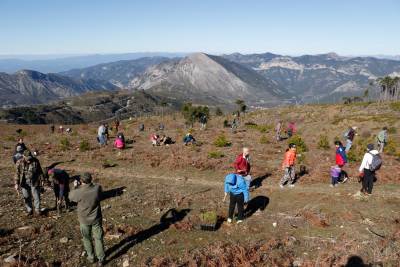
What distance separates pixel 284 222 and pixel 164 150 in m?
19.5

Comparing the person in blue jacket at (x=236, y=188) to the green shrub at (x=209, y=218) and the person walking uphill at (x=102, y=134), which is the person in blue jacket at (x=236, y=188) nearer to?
the green shrub at (x=209, y=218)

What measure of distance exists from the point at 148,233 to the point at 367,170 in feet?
33.0

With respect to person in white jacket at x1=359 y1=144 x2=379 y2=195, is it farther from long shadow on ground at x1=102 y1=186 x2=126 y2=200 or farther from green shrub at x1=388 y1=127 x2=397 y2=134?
green shrub at x1=388 y1=127 x2=397 y2=134

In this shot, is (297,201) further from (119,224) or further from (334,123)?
(334,123)

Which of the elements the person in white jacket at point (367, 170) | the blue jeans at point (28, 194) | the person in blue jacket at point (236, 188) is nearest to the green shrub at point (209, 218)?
the person in blue jacket at point (236, 188)

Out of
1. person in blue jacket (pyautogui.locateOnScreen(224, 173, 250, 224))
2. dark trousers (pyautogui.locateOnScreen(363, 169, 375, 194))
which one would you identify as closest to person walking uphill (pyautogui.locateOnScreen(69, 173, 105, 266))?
person in blue jacket (pyautogui.locateOnScreen(224, 173, 250, 224))

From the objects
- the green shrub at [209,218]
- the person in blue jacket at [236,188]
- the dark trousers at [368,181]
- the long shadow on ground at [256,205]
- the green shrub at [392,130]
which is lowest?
the green shrub at [392,130]

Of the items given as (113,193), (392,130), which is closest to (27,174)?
(113,193)

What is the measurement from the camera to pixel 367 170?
17.4 meters

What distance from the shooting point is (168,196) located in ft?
63.7

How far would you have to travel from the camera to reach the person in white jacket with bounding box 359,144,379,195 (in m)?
17.2

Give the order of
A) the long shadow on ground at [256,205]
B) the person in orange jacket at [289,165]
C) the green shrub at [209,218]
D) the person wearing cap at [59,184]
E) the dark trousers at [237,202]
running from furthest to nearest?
the person in orange jacket at [289,165], the long shadow on ground at [256,205], the person wearing cap at [59,184], the green shrub at [209,218], the dark trousers at [237,202]

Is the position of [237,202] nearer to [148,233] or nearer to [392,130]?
[148,233]

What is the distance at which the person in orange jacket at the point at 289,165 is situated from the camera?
1948 centimetres
